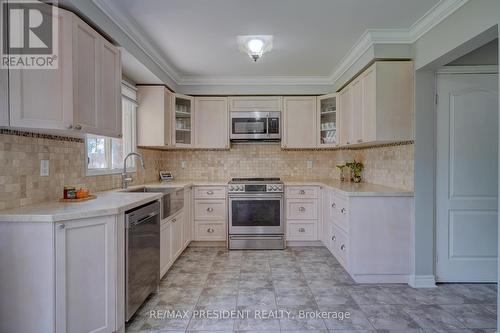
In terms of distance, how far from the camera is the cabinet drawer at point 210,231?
151 inches

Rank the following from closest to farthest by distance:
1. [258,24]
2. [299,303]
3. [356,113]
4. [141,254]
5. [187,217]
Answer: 1. [141,254]
2. [299,303]
3. [258,24]
4. [356,113]
5. [187,217]

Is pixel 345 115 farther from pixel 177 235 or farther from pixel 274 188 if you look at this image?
pixel 177 235

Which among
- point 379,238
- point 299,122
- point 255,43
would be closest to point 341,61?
point 299,122

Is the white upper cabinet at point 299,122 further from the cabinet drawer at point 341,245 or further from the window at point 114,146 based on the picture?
the window at point 114,146

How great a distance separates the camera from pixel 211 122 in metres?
4.09

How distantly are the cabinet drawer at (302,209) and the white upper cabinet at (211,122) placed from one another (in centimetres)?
129

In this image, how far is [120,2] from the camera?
2.11 metres

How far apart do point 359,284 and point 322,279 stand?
0.35 m

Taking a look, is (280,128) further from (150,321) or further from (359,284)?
(150,321)

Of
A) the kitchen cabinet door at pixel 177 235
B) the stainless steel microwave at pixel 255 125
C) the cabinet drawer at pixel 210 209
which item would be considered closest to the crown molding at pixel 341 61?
the stainless steel microwave at pixel 255 125

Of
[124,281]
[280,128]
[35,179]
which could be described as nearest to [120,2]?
[35,179]

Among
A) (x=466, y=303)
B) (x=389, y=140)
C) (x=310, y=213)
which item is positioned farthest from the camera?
(x=310, y=213)

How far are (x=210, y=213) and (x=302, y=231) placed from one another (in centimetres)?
131

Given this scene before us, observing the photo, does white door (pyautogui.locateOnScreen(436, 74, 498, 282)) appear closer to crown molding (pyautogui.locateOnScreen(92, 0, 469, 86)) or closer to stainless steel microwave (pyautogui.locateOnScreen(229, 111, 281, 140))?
crown molding (pyautogui.locateOnScreen(92, 0, 469, 86))
